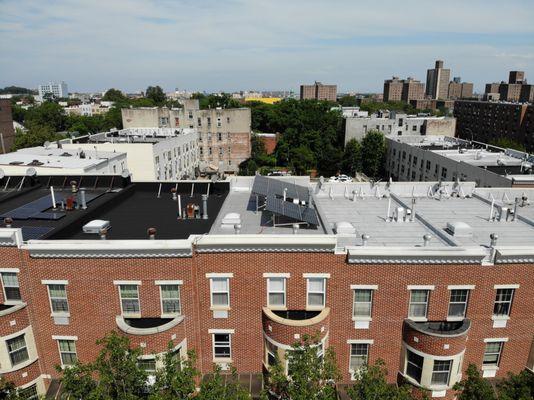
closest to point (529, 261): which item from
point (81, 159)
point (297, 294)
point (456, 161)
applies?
point (297, 294)

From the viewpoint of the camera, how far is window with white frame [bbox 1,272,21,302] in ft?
Result: 65.2

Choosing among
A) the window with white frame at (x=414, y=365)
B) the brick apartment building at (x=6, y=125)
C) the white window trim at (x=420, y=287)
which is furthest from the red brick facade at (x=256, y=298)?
the brick apartment building at (x=6, y=125)

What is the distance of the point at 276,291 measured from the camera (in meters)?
20.3

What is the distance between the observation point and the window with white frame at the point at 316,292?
66.1 feet

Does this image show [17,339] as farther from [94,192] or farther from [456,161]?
[456,161]

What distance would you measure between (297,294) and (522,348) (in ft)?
42.3

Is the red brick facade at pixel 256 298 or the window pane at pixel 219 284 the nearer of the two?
the red brick facade at pixel 256 298

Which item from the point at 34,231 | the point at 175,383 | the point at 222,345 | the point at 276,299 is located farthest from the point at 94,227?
the point at 175,383

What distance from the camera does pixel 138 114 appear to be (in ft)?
276

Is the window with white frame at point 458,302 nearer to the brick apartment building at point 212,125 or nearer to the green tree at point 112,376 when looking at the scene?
the green tree at point 112,376

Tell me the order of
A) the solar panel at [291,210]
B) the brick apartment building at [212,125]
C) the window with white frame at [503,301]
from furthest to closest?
the brick apartment building at [212,125] < the solar panel at [291,210] < the window with white frame at [503,301]

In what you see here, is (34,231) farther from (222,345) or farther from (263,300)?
(263,300)

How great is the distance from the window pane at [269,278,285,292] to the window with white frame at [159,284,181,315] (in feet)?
15.9

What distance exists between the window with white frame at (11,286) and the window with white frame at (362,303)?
17734mm
